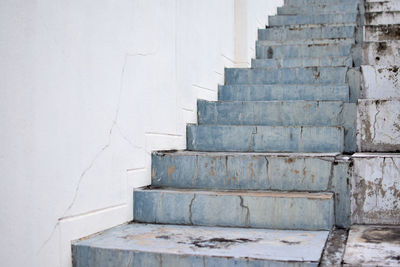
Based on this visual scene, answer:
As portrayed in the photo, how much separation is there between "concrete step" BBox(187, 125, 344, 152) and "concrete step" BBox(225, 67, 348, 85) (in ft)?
2.45

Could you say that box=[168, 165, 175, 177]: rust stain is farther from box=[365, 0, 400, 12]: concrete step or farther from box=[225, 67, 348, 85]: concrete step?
box=[365, 0, 400, 12]: concrete step

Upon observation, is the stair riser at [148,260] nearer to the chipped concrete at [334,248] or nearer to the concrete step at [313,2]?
the chipped concrete at [334,248]

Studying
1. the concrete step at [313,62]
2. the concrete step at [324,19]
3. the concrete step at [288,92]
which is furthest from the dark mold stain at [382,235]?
the concrete step at [324,19]

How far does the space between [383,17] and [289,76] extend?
1.49 meters

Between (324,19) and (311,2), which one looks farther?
(311,2)

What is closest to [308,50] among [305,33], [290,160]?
[305,33]

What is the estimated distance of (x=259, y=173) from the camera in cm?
197

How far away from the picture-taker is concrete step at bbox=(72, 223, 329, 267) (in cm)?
137

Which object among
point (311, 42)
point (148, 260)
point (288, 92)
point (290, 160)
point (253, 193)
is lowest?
point (148, 260)

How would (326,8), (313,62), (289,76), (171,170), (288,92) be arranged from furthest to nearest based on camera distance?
(326,8)
(313,62)
(289,76)
(288,92)
(171,170)

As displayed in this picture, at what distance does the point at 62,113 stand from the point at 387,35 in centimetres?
282

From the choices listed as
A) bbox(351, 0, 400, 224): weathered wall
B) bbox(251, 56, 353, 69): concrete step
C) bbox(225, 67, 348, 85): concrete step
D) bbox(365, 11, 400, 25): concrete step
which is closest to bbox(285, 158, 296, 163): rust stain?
bbox(351, 0, 400, 224): weathered wall

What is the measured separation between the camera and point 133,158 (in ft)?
6.52

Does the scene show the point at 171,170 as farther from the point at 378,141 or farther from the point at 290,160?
the point at 378,141
